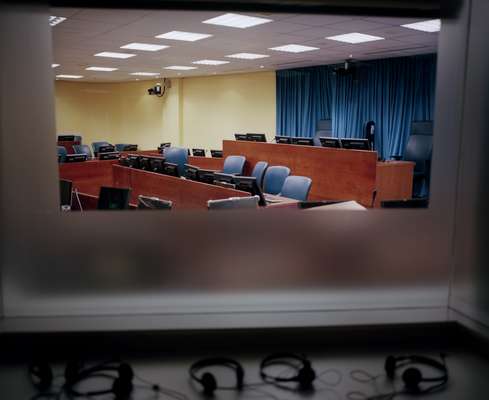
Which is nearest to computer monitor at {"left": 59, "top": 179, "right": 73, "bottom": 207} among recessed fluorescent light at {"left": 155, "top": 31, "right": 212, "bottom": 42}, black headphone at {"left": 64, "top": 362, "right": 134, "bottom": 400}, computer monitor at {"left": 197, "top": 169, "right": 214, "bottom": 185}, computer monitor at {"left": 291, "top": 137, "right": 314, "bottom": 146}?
computer monitor at {"left": 197, "top": 169, "right": 214, "bottom": 185}

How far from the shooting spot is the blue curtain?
29.2 feet

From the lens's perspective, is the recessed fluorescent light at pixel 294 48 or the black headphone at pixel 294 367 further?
the recessed fluorescent light at pixel 294 48

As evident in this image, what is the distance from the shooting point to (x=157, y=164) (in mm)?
5602

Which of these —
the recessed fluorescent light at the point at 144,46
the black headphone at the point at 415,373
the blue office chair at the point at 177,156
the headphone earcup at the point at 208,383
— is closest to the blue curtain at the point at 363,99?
the blue office chair at the point at 177,156

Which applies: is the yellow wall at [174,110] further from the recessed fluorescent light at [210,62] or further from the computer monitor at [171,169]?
the computer monitor at [171,169]

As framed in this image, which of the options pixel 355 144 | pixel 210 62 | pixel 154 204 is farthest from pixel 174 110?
pixel 154 204

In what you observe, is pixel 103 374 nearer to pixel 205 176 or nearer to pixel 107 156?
pixel 205 176

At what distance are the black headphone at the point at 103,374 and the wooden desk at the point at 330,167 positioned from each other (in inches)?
210

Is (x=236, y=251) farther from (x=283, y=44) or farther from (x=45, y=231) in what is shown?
(x=283, y=44)

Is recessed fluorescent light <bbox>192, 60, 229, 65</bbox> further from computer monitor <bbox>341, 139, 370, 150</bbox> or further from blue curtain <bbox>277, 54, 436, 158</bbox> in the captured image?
computer monitor <bbox>341, 139, 370, 150</bbox>

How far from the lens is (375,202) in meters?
6.56

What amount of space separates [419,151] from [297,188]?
4281 millimetres

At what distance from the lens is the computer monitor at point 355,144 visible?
22.0ft

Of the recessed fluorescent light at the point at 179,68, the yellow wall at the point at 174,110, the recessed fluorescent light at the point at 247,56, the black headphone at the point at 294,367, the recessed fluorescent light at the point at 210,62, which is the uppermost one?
Result: the recessed fluorescent light at the point at 179,68
